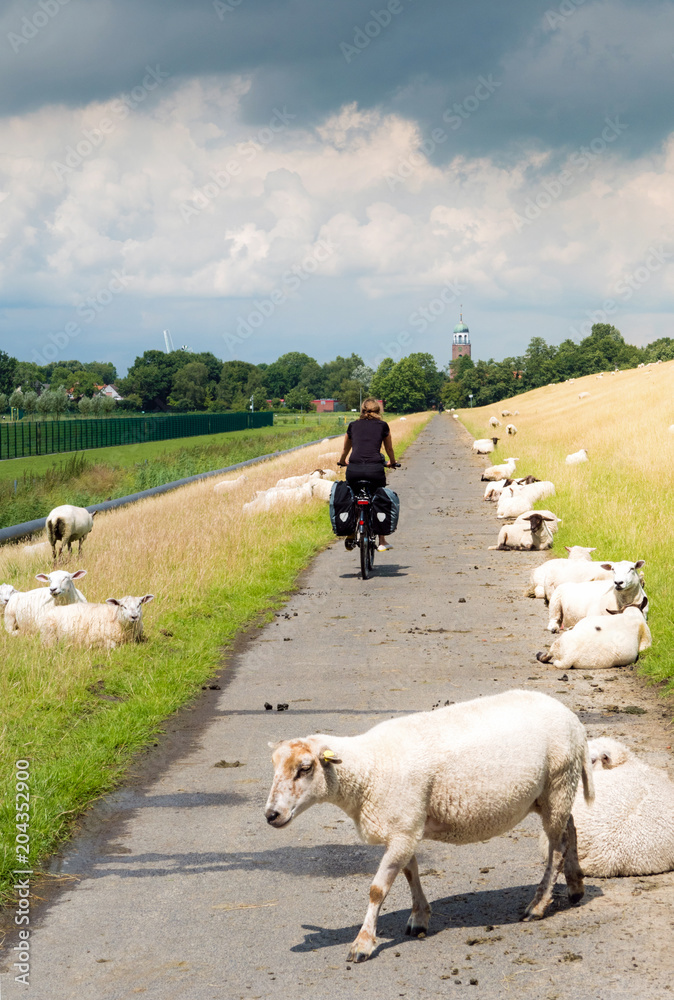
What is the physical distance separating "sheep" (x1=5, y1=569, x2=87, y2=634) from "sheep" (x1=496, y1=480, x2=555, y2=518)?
1154 centimetres

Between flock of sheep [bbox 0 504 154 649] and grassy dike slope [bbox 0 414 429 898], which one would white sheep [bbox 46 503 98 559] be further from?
flock of sheep [bbox 0 504 154 649]

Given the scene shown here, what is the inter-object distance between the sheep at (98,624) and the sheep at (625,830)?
586cm

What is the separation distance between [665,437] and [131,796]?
26980mm

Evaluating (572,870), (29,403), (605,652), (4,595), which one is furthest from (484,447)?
(29,403)

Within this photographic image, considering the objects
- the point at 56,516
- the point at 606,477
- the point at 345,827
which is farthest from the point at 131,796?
the point at 606,477

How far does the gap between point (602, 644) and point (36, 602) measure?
241 inches

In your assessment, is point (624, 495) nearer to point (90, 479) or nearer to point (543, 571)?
point (543, 571)

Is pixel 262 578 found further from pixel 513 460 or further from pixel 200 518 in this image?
pixel 513 460

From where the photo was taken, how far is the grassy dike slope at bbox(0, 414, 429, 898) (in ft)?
21.4

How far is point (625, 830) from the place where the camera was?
5.06 meters

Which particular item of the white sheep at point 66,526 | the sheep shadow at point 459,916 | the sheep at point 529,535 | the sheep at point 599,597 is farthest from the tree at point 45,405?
the sheep shadow at point 459,916

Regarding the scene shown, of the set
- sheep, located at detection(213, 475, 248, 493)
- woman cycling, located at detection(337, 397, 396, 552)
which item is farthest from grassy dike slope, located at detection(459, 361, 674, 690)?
sheep, located at detection(213, 475, 248, 493)

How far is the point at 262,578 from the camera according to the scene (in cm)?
1455

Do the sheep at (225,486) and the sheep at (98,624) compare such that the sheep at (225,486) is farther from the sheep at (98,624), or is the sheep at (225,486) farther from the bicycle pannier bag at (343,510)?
the sheep at (98,624)
